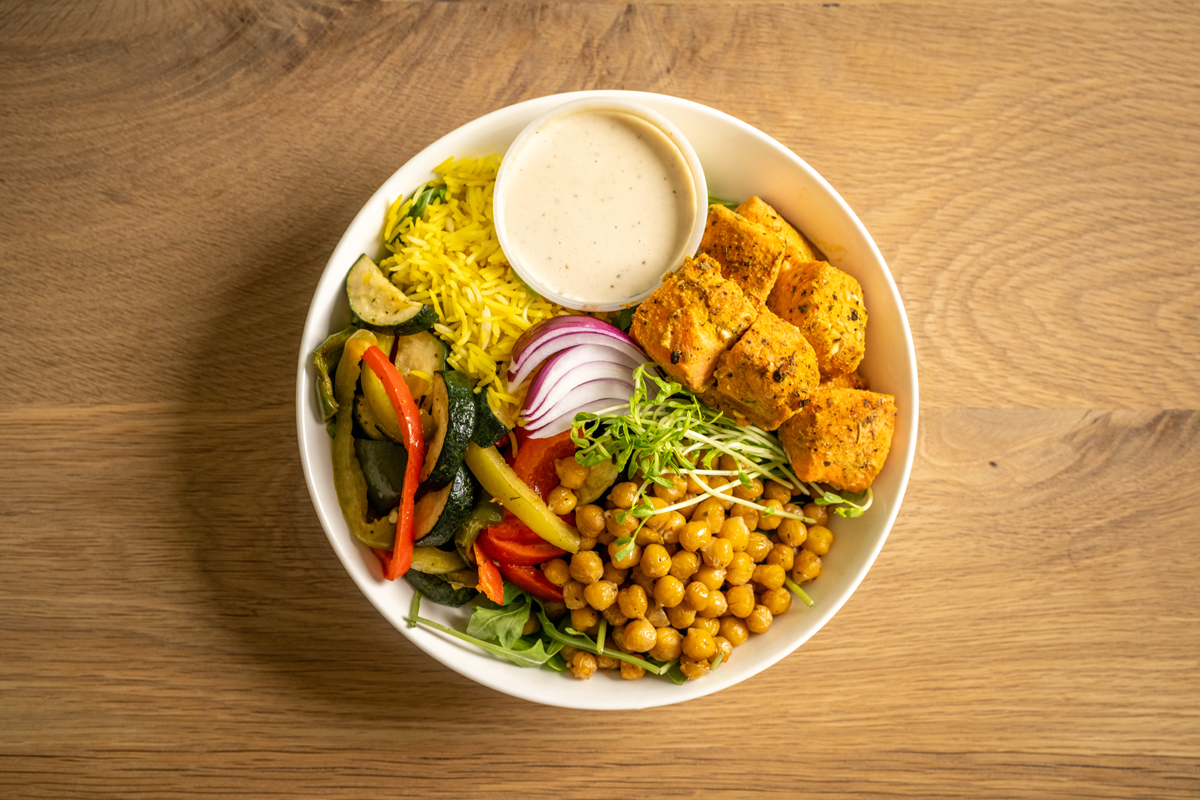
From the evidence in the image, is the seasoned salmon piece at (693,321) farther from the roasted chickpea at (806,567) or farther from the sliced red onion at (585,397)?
the roasted chickpea at (806,567)

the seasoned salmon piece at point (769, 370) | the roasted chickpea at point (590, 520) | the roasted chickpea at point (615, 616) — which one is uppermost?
the seasoned salmon piece at point (769, 370)

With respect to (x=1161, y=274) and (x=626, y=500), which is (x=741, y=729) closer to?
(x=626, y=500)

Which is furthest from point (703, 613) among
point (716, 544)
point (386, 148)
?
point (386, 148)

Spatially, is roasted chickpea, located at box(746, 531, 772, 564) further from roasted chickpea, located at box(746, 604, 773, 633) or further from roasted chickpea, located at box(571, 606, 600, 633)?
Result: roasted chickpea, located at box(571, 606, 600, 633)

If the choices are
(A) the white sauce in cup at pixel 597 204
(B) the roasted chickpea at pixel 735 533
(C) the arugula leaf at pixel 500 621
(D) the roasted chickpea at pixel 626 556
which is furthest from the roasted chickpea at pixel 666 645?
(A) the white sauce in cup at pixel 597 204

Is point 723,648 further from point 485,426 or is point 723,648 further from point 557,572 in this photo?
point 485,426

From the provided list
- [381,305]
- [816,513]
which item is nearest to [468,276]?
[381,305]
